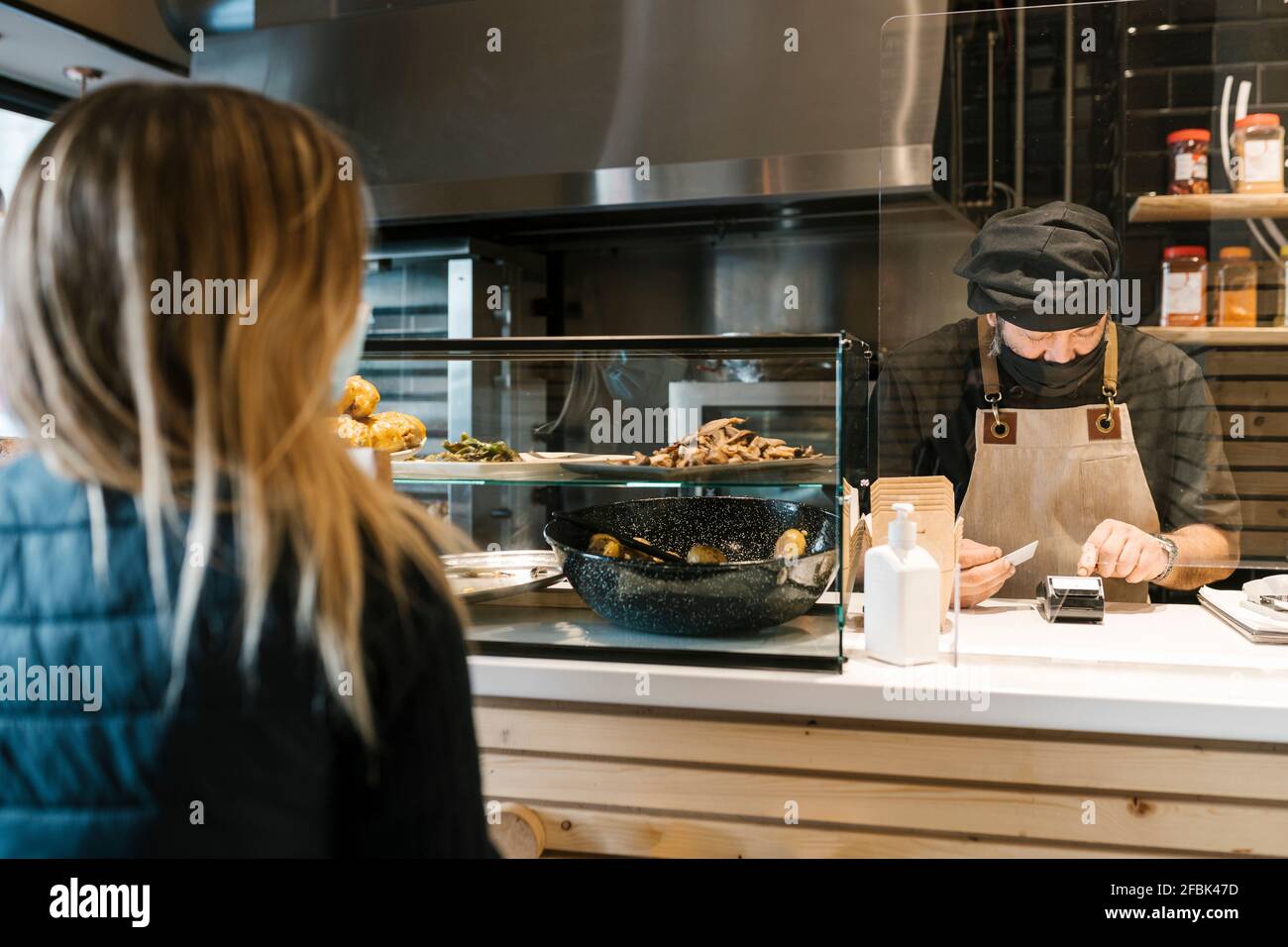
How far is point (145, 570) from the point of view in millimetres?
751

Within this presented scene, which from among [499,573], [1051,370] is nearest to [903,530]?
[499,573]

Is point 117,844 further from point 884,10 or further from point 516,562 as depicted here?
point 884,10

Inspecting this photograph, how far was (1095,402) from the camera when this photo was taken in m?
1.93

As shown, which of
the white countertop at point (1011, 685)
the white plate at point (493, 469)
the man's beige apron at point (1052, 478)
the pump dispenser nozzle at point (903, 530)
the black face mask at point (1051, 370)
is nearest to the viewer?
the white countertop at point (1011, 685)

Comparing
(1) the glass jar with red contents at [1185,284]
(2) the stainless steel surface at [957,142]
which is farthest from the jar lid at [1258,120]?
(2) the stainless steel surface at [957,142]

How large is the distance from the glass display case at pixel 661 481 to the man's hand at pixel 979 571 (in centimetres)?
22

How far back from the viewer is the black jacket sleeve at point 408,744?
0.76m

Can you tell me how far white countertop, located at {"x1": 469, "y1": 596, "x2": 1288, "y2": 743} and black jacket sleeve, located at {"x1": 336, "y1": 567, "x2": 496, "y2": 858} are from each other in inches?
23.0

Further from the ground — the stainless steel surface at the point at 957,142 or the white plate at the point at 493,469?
the stainless steel surface at the point at 957,142

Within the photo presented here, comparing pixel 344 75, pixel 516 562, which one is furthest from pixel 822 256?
pixel 516 562

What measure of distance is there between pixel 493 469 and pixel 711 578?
36 centimetres

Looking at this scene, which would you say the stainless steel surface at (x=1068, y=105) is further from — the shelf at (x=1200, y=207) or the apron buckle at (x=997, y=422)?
the apron buckle at (x=997, y=422)
